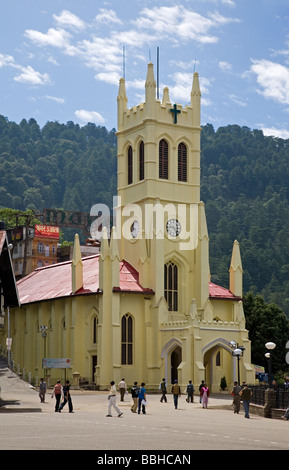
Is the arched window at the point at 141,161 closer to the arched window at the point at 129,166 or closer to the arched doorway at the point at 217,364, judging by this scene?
the arched window at the point at 129,166

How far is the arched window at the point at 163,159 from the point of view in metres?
75.8

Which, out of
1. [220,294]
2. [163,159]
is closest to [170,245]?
[220,294]

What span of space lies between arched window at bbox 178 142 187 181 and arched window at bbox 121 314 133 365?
1306 cm

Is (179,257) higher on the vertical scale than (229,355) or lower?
higher

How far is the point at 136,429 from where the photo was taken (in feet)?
105

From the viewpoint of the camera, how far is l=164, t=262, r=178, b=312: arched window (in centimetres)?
7400

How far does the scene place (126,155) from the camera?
260ft

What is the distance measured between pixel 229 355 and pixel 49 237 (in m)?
59.3

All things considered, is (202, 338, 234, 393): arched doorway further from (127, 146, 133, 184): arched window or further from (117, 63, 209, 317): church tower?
(127, 146, 133, 184): arched window

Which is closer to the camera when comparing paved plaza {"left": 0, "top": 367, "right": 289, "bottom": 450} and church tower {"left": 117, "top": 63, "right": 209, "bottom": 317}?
paved plaza {"left": 0, "top": 367, "right": 289, "bottom": 450}

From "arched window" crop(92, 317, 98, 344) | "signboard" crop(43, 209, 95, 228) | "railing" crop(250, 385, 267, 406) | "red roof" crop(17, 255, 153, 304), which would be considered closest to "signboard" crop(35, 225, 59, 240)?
"signboard" crop(43, 209, 95, 228)

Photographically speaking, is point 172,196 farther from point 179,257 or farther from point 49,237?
point 49,237

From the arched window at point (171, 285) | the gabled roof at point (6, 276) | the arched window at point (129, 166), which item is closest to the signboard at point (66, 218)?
the arched window at point (129, 166)
